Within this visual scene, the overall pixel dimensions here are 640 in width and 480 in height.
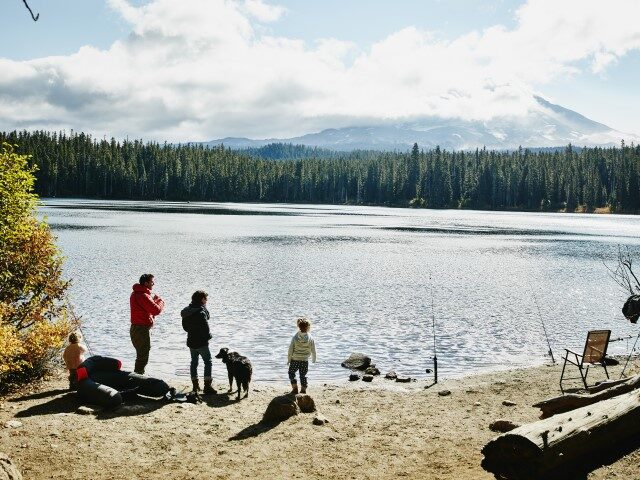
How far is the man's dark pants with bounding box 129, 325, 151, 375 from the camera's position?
1319cm

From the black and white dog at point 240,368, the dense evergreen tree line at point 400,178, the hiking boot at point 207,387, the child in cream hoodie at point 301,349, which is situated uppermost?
the dense evergreen tree line at point 400,178

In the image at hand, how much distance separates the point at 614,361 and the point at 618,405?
11243 mm

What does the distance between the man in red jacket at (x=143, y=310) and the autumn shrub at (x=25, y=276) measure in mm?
1839

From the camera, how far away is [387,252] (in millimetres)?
58000

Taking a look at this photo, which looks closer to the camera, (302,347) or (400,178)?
(302,347)

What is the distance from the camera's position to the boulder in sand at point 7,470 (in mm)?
7551

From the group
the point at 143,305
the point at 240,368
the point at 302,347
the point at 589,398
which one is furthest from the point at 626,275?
the point at 143,305

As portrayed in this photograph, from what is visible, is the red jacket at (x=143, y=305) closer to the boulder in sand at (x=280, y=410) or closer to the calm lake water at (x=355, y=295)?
the boulder in sand at (x=280, y=410)

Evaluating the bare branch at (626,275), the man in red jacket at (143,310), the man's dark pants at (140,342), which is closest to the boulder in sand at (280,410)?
the man in red jacket at (143,310)

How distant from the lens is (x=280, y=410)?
11.6 meters

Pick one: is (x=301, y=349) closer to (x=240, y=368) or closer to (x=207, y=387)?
(x=240, y=368)

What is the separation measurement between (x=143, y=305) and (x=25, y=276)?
3009mm

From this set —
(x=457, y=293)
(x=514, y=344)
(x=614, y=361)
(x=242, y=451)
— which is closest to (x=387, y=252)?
(x=457, y=293)

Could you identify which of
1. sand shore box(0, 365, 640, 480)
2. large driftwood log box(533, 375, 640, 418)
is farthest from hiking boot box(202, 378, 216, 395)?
large driftwood log box(533, 375, 640, 418)
